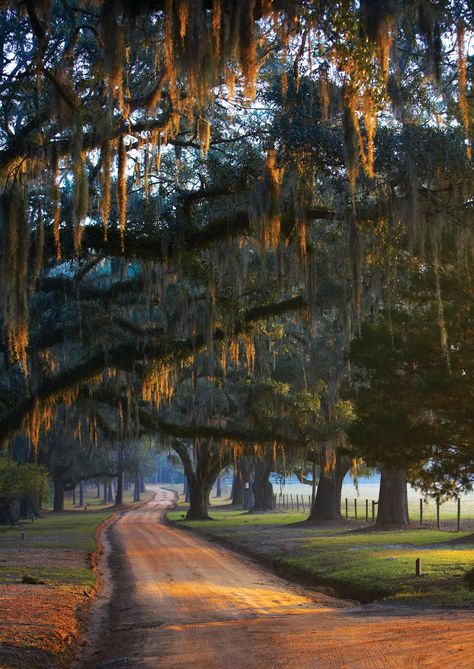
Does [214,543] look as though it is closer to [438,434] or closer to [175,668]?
[438,434]

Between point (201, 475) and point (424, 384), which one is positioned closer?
point (424, 384)

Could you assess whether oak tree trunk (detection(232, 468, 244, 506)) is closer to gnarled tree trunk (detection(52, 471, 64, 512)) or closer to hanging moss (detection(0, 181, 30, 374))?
gnarled tree trunk (detection(52, 471, 64, 512))

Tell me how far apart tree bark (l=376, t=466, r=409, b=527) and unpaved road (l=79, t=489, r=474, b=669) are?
700 inches

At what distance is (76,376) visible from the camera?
58.1ft

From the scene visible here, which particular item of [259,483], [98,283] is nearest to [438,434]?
[98,283]

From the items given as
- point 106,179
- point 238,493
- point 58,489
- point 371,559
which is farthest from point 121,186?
point 238,493

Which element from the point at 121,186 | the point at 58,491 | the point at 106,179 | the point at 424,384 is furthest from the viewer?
the point at 58,491

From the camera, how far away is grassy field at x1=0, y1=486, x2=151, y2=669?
30.0ft

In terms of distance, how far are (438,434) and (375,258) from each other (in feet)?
12.2

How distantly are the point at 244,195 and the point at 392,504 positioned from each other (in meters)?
24.6

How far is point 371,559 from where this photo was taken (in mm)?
20734

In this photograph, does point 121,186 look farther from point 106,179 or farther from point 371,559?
point 371,559

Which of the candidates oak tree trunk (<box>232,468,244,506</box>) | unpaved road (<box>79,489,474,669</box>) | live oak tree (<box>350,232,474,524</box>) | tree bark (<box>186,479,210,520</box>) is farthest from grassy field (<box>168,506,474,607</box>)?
oak tree trunk (<box>232,468,244,506</box>)

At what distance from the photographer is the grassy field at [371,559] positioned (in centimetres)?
1534
